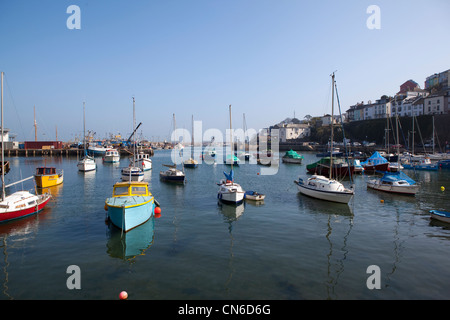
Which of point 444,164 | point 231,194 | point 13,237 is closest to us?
point 13,237

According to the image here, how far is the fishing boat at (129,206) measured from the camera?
20.0 meters

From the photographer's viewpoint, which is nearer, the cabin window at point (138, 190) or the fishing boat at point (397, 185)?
the cabin window at point (138, 190)

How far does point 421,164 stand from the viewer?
6328 cm

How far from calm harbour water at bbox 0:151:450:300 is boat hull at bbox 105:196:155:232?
1.95ft

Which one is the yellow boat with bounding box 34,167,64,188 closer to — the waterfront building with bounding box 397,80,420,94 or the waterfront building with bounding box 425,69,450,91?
the waterfront building with bounding box 425,69,450,91

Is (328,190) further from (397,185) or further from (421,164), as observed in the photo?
(421,164)

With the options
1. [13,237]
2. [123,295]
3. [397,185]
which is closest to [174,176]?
[13,237]

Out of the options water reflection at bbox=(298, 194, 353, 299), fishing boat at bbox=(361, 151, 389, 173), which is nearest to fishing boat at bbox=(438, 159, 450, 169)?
fishing boat at bbox=(361, 151, 389, 173)

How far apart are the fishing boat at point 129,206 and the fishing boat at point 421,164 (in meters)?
59.7

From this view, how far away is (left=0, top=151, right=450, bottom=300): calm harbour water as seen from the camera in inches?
505

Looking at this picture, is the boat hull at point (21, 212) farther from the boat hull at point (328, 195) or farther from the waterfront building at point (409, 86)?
the waterfront building at point (409, 86)

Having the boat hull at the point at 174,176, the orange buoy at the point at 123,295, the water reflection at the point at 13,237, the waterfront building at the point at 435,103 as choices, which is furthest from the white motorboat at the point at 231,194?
the waterfront building at the point at 435,103

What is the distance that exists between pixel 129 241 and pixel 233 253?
696 centimetres

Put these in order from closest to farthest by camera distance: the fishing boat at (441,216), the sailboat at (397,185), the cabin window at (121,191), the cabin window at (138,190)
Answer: the fishing boat at (441,216), the cabin window at (121,191), the cabin window at (138,190), the sailboat at (397,185)
